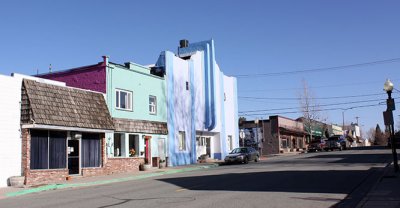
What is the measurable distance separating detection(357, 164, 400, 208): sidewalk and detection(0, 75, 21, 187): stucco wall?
16.3m

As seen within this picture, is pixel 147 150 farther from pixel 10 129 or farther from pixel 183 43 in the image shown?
pixel 183 43

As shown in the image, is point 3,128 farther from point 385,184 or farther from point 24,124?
point 385,184

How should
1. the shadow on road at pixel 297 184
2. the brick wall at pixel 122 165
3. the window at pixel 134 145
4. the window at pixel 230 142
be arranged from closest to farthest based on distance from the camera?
the shadow on road at pixel 297 184 → the brick wall at pixel 122 165 → the window at pixel 134 145 → the window at pixel 230 142

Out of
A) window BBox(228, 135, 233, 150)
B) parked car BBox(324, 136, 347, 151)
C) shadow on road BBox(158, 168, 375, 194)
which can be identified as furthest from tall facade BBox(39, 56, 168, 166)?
parked car BBox(324, 136, 347, 151)

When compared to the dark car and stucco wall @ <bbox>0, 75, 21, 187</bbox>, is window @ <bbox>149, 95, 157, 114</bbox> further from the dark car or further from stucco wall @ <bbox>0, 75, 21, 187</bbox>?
stucco wall @ <bbox>0, 75, 21, 187</bbox>

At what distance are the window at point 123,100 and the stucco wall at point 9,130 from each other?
28.3 ft

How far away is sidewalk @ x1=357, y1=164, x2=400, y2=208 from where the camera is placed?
11.1 m

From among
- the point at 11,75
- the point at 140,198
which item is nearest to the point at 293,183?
the point at 140,198

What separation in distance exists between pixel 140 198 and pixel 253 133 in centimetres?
5067

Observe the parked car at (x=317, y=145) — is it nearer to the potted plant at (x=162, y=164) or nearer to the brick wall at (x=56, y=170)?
the potted plant at (x=162, y=164)

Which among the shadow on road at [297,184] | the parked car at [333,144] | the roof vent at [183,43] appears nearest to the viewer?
the shadow on road at [297,184]

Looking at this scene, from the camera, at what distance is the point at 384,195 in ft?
42.1

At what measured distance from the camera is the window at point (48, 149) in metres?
22.3

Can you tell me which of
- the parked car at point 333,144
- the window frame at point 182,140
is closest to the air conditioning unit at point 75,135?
the window frame at point 182,140
